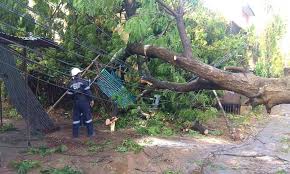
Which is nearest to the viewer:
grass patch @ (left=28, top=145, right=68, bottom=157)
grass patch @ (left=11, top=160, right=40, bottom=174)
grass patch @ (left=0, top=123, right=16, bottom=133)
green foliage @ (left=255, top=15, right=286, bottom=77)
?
grass patch @ (left=11, top=160, right=40, bottom=174)

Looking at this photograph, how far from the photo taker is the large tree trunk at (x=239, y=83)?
4980 mm

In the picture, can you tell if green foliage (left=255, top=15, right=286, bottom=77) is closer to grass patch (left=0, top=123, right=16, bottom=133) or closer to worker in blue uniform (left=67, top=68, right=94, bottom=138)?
worker in blue uniform (left=67, top=68, right=94, bottom=138)

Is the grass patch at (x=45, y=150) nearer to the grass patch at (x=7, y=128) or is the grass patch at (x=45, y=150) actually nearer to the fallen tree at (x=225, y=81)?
the grass patch at (x=7, y=128)

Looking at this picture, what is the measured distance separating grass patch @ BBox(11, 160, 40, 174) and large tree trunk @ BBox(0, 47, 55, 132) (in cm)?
154

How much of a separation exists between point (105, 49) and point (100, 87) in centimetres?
138

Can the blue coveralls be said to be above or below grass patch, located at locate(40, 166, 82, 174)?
above

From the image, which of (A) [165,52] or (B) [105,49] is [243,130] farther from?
(A) [165,52]

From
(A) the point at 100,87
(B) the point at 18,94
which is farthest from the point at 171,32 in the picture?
(B) the point at 18,94

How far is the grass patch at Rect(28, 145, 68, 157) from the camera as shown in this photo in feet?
27.2

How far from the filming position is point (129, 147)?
8.75m

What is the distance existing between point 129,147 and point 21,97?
116 inches

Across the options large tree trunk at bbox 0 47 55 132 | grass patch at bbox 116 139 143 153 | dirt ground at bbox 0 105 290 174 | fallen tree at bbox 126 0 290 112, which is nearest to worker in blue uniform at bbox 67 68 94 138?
dirt ground at bbox 0 105 290 174

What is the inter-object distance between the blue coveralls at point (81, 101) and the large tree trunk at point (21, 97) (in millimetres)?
840

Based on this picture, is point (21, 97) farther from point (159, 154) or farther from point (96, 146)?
point (159, 154)
